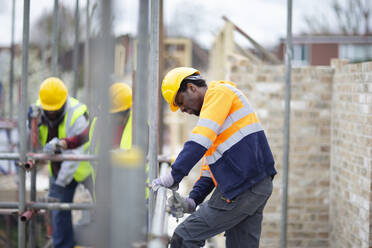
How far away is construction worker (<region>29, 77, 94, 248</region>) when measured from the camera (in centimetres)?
504

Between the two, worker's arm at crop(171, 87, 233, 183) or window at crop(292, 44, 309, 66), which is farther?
window at crop(292, 44, 309, 66)

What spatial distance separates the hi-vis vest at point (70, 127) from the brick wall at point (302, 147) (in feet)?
6.23

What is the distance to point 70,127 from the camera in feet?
17.0

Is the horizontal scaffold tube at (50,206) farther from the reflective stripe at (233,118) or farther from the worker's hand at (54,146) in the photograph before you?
the reflective stripe at (233,118)

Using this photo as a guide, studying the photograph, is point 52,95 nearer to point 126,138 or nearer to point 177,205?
point 126,138

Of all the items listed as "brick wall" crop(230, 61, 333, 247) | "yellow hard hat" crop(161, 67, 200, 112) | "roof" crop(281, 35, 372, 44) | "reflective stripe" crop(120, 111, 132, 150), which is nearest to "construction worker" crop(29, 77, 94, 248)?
"reflective stripe" crop(120, 111, 132, 150)

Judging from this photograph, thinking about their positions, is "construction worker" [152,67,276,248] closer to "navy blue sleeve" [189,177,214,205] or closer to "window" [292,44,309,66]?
"navy blue sleeve" [189,177,214,205]

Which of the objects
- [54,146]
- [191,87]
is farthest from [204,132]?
[54,146]

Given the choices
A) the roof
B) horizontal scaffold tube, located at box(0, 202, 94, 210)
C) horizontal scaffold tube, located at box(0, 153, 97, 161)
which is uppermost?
the roof

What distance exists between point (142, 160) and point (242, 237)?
5.84 ft

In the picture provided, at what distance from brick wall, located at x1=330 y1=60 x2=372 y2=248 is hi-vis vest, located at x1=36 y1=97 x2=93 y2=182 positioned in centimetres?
272

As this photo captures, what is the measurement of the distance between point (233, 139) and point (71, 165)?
8.92 ft

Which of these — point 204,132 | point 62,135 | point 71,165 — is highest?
point 204,132

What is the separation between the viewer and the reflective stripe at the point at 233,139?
2.99m
